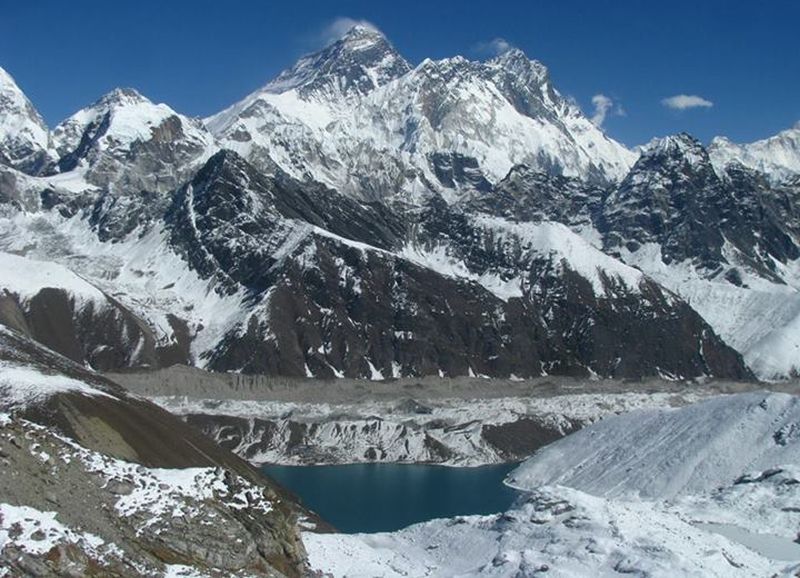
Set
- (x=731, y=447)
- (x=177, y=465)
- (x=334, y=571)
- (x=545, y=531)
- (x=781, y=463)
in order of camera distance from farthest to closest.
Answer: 1. (x=731, y=447)
2. (x=781, y=463)
3. (x=177, y=465)
4. (x=545, y=531)
5. (x=334, y=571)

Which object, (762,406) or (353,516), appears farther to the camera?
(353,516)

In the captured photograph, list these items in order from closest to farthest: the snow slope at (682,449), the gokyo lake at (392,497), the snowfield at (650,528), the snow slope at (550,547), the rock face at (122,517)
A: the rock face at (122,517) < the snow slope at (550,547) < the snowfield at (650,528) < the snow slope at (682,449) < the gokyo lake at (392,497)

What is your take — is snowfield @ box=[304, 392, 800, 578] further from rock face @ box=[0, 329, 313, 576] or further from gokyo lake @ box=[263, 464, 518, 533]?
gokyo lake @ box=[263, 464, 518, 533]

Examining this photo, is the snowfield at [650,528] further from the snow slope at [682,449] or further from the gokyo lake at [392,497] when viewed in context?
the gokyo lake at [392,497]

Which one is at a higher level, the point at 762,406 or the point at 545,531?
the point at 762,406

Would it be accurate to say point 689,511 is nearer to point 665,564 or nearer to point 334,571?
point 665,564

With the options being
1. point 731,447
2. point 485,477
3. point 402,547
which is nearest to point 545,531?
point 402,547

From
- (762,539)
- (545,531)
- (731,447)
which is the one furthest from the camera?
(731,447)

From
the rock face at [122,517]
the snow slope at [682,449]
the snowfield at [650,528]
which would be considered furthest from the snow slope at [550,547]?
the snow slope at [682,449]
